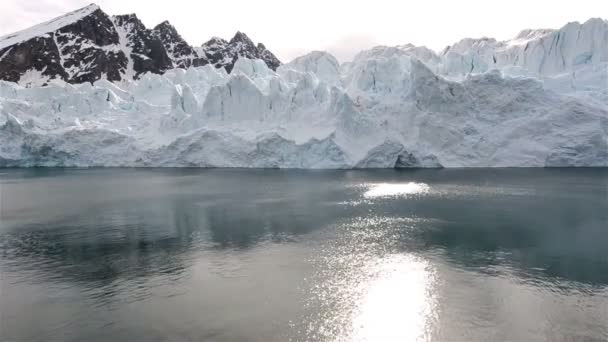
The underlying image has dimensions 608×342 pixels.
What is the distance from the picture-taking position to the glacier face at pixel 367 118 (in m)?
39.2

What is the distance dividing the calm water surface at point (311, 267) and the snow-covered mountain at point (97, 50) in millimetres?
68601

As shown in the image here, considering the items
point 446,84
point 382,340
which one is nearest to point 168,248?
point 382,340

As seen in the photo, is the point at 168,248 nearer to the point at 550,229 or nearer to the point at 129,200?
the point at 129,200

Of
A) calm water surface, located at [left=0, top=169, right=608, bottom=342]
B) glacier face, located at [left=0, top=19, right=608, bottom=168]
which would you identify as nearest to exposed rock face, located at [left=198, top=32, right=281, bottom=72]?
glacier face, located at [left=0, top=19, right=608, bottom=168]

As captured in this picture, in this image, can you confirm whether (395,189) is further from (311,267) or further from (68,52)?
(68,52)

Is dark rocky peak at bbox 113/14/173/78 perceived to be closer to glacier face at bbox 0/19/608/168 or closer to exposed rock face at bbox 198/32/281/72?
exposed rock face at bbox 198/32/281/72

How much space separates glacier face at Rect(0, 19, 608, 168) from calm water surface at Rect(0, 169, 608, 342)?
14.4 meters

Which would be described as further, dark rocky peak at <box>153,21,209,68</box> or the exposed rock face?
the exposed rock face

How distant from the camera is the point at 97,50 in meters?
88.2

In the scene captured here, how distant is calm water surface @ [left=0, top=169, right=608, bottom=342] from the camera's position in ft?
30.7

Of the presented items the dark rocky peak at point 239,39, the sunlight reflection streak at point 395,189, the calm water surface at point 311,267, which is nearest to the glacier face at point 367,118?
the sunlight reflection streak at point 395,189

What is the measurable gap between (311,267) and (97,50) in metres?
91.5

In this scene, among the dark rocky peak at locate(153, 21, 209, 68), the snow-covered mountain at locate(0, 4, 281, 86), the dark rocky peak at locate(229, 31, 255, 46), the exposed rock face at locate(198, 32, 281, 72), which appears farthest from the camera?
the dark rocky peak at locate(229, 31, 255, 46)

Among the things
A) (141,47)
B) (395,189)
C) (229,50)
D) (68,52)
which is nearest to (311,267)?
(395,189)
